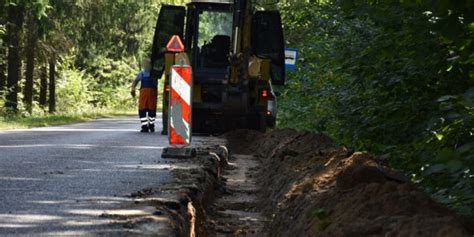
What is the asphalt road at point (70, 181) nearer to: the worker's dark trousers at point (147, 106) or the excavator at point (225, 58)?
the excavator at point (225, 58)

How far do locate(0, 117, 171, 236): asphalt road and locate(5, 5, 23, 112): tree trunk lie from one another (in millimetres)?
18096

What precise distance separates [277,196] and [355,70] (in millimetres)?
1696

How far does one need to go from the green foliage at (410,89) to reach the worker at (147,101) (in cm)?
730

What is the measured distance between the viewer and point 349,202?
6695 mm

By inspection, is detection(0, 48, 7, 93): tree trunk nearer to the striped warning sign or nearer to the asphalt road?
the asphalt road

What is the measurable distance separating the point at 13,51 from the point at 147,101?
15219 millimetres

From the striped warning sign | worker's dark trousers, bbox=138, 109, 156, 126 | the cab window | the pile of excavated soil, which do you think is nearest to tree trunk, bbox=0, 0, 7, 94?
worker's dark trousers, bbox=138, 109, 156, 126

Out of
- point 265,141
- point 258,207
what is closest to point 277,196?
point 258,207

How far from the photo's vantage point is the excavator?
20.7m

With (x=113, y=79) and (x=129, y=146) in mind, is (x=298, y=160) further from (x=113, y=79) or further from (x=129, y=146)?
(x=113, y=79)

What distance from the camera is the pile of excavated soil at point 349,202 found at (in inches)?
217

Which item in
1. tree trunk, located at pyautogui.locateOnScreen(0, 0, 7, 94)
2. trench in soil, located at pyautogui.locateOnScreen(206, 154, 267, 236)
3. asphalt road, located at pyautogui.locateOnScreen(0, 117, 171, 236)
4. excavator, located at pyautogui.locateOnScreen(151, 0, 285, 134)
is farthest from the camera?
tree trunk, located at pyautogui.locateOnScreen(0, 0, 7, 94)

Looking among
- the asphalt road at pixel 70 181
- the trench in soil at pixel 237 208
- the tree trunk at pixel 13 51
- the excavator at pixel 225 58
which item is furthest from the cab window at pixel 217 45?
the tree trunk at pixel 13 51

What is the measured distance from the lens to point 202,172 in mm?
11211
